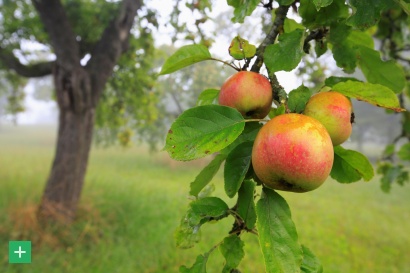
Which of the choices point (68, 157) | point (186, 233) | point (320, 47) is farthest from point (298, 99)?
point (68, 157)

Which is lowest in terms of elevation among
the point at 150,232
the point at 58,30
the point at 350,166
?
the point at 150,232

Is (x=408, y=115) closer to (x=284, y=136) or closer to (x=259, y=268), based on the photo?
(x=284, y=136)

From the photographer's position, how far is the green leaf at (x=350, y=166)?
80 cm

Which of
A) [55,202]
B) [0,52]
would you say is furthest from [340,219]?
[0,52]

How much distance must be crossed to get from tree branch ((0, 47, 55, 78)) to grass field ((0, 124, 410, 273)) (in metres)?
2.06

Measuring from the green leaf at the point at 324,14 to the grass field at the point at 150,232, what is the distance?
11.6 feet

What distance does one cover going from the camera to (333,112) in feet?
2.24

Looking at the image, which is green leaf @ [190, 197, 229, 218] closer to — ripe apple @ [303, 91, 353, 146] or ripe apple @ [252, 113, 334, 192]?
ripe apple @ [252, 113, 334, 192]

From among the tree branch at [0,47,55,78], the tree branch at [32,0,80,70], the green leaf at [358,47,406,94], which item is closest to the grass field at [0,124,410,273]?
the tree branch at [0,47,55,78]

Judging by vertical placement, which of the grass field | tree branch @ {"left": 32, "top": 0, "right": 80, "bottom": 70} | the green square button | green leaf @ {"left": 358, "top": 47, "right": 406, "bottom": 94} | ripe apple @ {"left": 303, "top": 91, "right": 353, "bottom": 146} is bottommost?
the grass field

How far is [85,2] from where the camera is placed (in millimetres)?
5492

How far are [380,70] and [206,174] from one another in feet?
2.01

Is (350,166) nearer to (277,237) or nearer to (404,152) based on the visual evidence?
(277,237)

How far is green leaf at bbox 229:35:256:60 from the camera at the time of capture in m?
0.80
